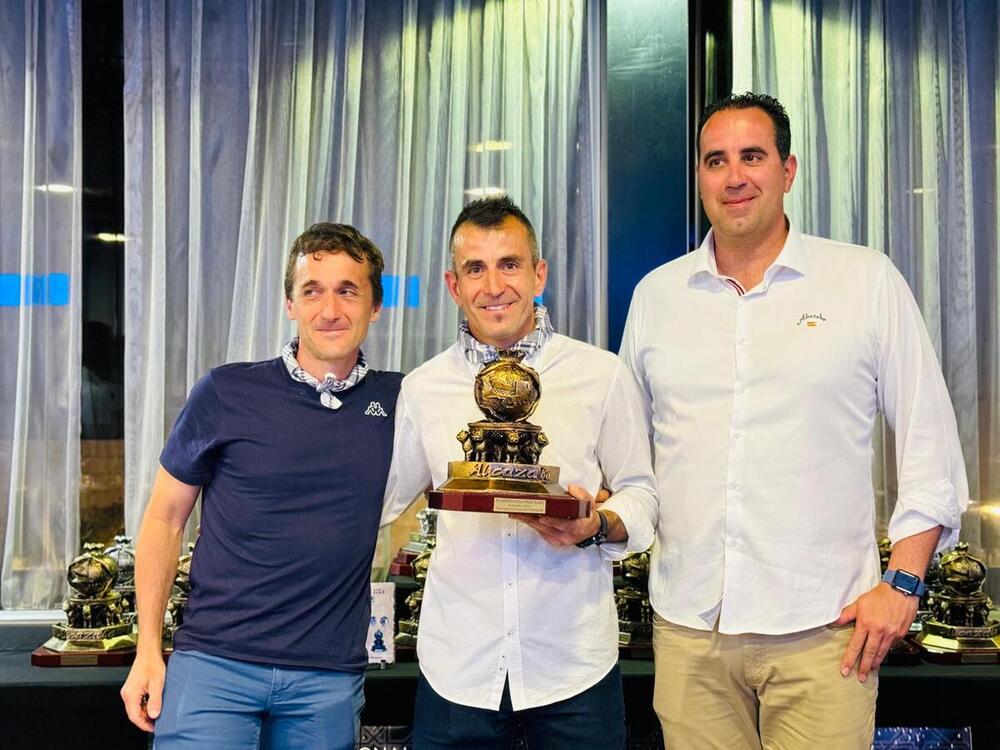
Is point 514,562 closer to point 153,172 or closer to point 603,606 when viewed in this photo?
point 603,606

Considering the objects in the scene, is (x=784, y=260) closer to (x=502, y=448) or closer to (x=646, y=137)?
(x=502, y=448)

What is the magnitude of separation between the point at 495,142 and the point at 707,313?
1.76 metres

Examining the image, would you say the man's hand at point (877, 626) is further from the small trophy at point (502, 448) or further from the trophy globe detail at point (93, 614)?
the trophy globe detail at point (93, 614)

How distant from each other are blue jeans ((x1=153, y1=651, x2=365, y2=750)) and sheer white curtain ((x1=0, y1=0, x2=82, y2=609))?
184 centimetres

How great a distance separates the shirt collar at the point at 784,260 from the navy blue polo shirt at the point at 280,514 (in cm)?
69

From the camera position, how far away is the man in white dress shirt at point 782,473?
6.41ft

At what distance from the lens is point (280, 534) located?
1985 millimetres

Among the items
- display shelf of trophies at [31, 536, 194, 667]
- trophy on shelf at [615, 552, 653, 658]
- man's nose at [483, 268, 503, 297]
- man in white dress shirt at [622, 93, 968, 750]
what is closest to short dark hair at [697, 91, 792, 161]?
man in white dress shirt at [622, 93, 968, 750]

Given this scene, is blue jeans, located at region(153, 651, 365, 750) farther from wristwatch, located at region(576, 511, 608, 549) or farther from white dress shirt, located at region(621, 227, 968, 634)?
white dress shirt, located at region(621, 227, 968, 634)

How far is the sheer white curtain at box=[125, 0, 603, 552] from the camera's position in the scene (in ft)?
11.9

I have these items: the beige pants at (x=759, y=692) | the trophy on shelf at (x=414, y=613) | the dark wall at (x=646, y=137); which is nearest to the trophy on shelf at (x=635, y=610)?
the trophy on shelf at (x=414, y=613)

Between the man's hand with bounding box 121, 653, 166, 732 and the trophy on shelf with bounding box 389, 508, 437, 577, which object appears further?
the trophy on shelf with bounding box 389, 508, 437, 577

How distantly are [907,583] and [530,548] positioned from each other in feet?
2.23

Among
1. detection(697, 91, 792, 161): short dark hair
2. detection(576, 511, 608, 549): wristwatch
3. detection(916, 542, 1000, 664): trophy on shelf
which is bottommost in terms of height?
detection(916, 542, 1000, 664): trophy on shelf
